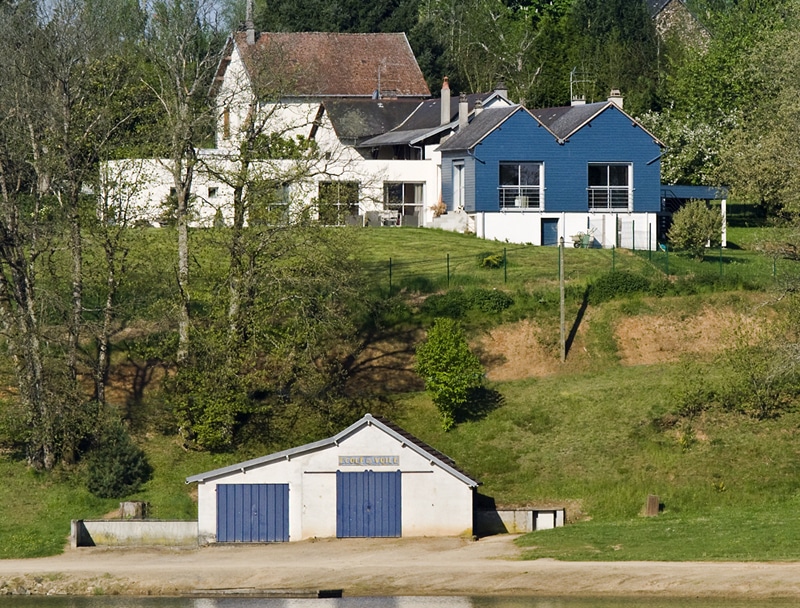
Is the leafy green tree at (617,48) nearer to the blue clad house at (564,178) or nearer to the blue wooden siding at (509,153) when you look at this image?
the blue clad house at (564,178)

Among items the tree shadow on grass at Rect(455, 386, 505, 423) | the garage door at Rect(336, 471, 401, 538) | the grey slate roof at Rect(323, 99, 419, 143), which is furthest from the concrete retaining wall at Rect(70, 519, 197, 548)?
the grey slate roof at Rect(323, 99, 419, 143)

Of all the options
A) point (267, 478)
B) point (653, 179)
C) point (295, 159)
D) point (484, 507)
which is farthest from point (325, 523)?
point (653, 179)

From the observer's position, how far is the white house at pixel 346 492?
43969 millimetres

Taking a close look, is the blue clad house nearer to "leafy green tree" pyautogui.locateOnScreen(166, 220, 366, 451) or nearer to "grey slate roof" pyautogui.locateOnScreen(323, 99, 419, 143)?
"grey slate roof" pyautogui.locateOnScreen(323, 99, 419, 143)

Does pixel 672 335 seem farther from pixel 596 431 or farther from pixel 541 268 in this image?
pixel 596 431

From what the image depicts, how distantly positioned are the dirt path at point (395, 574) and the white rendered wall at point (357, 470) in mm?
1747

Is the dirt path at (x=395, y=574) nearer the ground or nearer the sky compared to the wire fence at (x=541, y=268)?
nearer the ground

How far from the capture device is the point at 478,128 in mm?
73500

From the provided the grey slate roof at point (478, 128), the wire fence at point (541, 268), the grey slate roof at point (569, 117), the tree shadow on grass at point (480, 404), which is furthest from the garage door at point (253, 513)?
the grey slate roof at point (569, 117)

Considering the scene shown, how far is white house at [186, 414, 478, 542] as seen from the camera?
43969 millimetres

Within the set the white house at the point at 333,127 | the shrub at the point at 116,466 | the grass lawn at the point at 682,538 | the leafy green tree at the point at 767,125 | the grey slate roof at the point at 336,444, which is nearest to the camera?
the grass lawn at the point at 682,538

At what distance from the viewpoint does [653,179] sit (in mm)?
72562

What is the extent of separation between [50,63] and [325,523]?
17.9m

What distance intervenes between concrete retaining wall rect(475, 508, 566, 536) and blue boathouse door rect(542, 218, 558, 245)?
92.1ft
